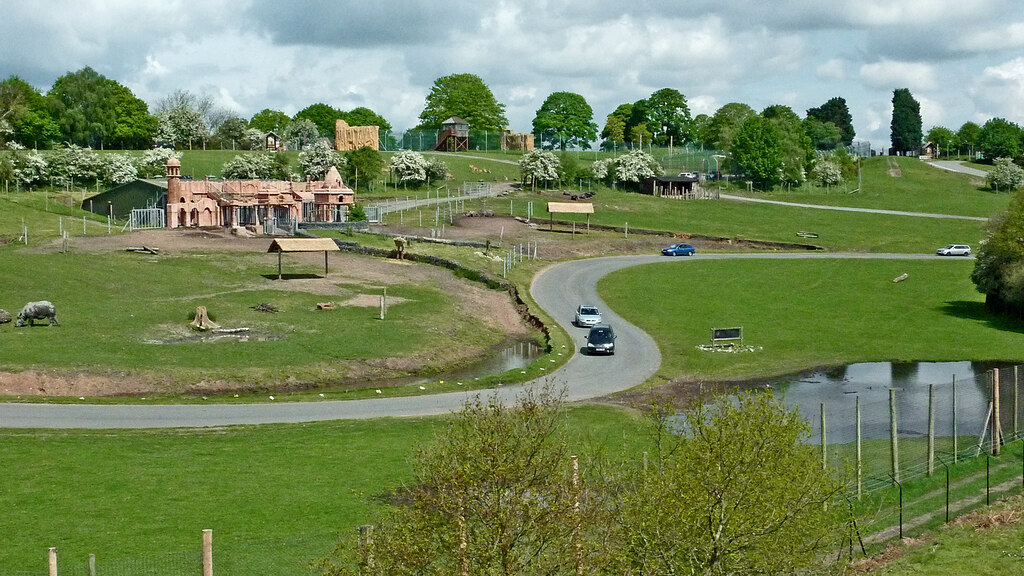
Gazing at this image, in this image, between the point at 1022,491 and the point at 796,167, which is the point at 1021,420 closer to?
the point at 1022,491

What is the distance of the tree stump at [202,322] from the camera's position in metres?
67.6

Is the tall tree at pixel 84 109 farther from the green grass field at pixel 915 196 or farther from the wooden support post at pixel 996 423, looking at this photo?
the wooden support post at pixel 996 423

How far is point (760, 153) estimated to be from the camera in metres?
181

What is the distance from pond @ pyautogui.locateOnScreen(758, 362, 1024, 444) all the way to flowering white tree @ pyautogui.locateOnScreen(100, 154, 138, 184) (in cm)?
11407

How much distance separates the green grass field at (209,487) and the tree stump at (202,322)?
22.4 metres

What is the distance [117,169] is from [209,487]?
125 meters

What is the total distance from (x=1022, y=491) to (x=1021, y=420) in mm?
9452

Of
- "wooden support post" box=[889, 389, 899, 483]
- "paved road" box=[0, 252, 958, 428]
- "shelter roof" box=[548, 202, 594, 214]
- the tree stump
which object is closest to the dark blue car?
"shelter roof" box=[548, 202, 594, 214]

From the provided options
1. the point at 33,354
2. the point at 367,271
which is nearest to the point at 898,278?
the point at 367,271

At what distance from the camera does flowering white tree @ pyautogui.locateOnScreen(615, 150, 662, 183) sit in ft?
550

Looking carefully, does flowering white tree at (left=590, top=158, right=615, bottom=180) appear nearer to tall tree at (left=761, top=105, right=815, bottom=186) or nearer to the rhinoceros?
tall tree at (left=761, top=105, right=815, bottom=186)

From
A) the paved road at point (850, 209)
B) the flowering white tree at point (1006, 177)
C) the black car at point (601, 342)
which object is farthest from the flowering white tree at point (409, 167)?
the black car at point (601, 342)

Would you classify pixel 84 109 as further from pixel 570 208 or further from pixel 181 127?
pixel 570 208

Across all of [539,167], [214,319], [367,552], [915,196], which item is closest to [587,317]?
[214,319]
